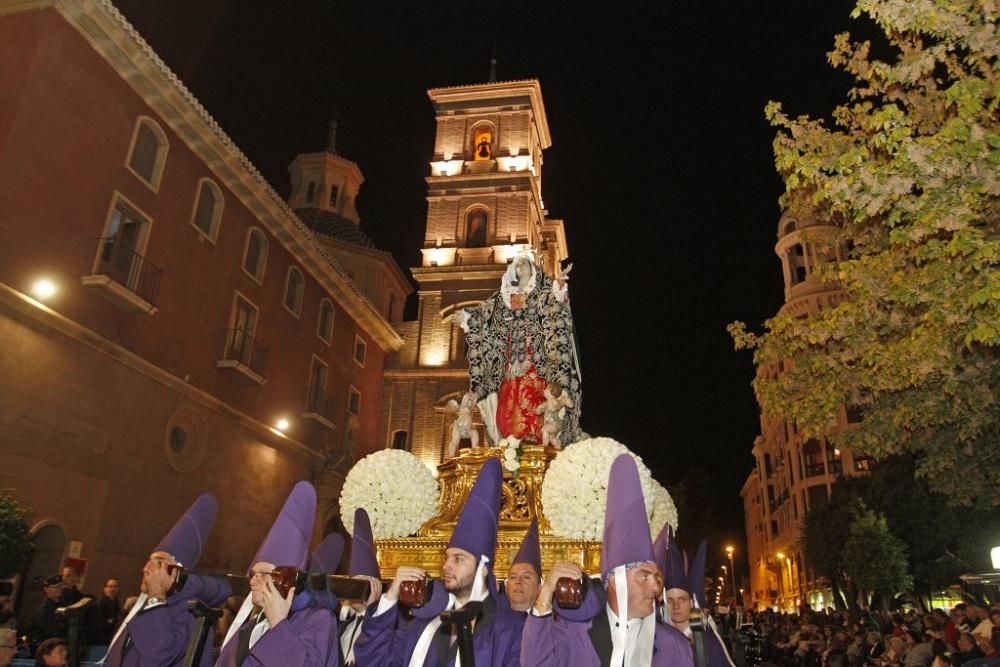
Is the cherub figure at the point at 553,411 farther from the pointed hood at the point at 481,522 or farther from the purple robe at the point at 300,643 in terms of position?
the purple robe at the point at 300,643

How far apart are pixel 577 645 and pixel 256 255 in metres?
24.2

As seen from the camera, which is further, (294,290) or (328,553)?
(294,290)

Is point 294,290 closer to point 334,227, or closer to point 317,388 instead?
point 317,388

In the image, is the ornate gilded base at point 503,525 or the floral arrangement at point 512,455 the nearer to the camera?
the ornate gilded base at point 503,525

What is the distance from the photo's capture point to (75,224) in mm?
16359

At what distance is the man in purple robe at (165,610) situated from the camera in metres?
4.26

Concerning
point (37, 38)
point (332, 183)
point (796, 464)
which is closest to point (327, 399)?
point (37, 38)

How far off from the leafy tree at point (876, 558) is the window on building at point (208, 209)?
26.6 metres

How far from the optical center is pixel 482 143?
135 ft

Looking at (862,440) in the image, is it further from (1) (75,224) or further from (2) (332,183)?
(2) (332,183)

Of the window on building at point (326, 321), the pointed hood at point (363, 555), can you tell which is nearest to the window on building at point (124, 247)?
the window on building at point (326, 321)

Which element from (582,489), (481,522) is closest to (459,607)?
(481,522)

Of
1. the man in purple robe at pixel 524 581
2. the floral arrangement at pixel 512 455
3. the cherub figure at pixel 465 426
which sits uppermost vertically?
the cherub figure at pixel 465 426

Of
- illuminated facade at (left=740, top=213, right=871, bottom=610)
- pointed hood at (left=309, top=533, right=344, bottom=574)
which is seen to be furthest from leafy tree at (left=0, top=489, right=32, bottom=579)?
illuminated facade at (left=740, top=213, right=871, bottom=610)
